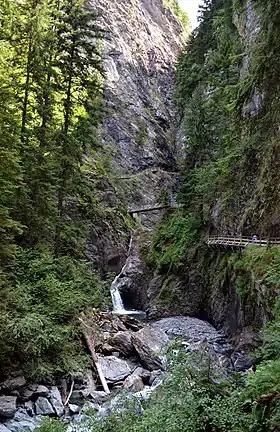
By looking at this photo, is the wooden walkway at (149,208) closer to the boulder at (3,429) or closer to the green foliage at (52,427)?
the boulder at (3,429)

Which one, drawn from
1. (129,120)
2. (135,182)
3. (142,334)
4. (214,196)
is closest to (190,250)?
(214,196)

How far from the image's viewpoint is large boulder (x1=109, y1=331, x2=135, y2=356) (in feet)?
46.5

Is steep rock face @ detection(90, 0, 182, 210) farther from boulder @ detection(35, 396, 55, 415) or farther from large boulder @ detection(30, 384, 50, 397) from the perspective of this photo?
boulder @ detection(35, 396, 55, 415)

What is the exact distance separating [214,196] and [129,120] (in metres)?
24.8

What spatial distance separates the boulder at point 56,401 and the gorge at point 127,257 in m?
0.05

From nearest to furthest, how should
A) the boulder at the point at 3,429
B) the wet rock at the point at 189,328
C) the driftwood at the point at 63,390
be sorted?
the boulder at the point at 3,429, the driftwood at the point at 63,390, the wet rock at the point at 189,328

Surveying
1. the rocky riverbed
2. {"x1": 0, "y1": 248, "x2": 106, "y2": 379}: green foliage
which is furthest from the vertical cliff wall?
{"x1": 0, "y1": 248, "x2": 106, "y2": 379}: green foliage

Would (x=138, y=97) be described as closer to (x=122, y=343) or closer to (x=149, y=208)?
(x=149, y=208)

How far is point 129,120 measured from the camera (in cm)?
4572

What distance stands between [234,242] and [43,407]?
11.6m

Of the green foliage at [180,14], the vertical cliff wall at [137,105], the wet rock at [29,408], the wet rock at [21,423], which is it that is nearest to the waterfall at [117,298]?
the vertical cliff wall at [137,105]

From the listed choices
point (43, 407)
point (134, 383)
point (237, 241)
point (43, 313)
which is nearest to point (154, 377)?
point (134, 383)

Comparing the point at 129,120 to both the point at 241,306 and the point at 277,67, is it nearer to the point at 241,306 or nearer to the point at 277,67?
the point at 241,306

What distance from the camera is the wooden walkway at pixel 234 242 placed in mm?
15575
